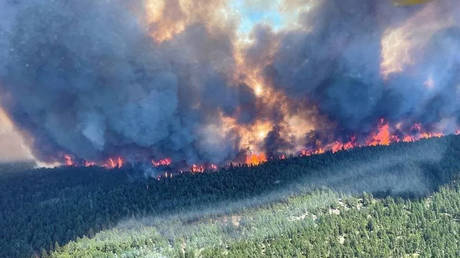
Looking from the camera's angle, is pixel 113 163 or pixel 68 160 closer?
pixel 113 163

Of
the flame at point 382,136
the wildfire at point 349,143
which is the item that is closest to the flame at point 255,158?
the wildfire at point 349,143

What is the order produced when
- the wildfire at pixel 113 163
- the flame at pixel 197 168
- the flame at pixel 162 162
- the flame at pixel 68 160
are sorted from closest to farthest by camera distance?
the flame at pixel 197 168
the flame at pixel 162 162
the wildfire at pixel 113 163
the flame at pixel 68 160

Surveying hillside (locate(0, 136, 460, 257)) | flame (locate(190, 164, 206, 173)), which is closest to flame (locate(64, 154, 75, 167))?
hillside (locate(0, 136, 460, 257))

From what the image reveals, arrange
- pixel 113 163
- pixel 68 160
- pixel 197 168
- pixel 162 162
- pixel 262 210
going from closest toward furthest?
pixel 262 210 < pixel 197 168 < pixel 162 162 < pixel 113 163 < pixel 68 160

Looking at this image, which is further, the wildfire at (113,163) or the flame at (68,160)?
the flame at (68,160)

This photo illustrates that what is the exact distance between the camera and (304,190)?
121 meters

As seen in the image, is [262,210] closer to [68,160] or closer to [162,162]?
[162,162]

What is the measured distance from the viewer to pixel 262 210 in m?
112

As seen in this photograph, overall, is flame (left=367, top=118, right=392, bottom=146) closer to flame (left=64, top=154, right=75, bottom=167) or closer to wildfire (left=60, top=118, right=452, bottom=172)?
wildfire (left=60, top=118, right=452, bottom=172)

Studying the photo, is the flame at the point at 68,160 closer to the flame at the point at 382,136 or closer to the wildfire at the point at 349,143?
the wildfire at the point at 349,143

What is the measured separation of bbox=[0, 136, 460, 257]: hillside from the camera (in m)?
98.4

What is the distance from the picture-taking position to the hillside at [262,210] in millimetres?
98438

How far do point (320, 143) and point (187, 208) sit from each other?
53578mm

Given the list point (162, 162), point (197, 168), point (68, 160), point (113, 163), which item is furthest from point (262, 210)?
point (68, 160)
